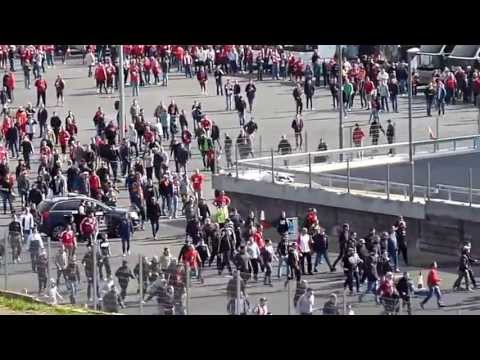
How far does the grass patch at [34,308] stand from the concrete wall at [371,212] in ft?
31.8

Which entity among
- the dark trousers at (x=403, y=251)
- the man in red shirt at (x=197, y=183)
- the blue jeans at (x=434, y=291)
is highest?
the man in red shirt at (x=197, y=183)

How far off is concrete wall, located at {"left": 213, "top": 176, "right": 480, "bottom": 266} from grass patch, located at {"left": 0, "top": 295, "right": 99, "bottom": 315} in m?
9.70

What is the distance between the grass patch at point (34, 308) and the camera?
22.5 metres

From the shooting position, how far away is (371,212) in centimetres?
3475

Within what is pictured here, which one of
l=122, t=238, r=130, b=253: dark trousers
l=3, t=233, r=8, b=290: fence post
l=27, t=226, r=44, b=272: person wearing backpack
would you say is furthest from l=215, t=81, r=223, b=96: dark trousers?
l=3, t=233, r=8, b=290: fence post

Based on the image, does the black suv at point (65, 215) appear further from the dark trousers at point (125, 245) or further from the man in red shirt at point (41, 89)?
the man in red shirt at point (41, 89)

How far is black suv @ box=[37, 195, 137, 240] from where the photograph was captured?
32938 millimetres

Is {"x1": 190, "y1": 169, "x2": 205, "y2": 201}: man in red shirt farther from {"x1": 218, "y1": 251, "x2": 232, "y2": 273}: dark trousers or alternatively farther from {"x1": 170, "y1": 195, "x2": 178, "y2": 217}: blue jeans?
{"x1": 218, "y1": 251, "x2": 232, "y2": 273}: dark trousers

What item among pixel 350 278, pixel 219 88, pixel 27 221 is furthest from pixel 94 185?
pixel 219 88

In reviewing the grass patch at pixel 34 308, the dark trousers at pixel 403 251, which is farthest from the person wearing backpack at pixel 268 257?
the grass patch at pixel 34 308

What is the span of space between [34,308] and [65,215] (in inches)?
399

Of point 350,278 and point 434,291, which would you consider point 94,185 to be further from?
point 434,291
